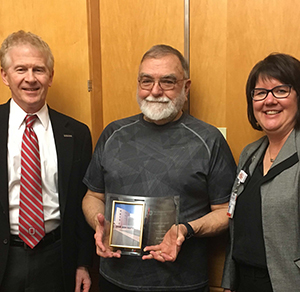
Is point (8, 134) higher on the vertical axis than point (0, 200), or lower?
higher

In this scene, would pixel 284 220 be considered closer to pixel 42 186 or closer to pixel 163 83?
pixel 163 83

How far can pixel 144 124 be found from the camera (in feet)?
6.05

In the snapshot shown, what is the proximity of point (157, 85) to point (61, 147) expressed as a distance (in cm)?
62

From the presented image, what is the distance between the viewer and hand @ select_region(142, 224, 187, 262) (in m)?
1.44

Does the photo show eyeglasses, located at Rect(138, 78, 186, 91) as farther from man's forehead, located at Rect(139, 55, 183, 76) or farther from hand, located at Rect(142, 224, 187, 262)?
hand, located at Rect(142, 224, 187, 262)

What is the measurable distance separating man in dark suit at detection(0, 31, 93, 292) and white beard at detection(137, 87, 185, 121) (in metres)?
0.46

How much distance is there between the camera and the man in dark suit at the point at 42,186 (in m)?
1.68

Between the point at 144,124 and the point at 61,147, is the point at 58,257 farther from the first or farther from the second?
the point at 144,124

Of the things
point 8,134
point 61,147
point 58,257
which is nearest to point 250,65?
point 61,147

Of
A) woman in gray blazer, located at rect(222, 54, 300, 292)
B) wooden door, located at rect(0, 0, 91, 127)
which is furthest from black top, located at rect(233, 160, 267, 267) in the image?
wooden door, located at rect(0, 0, 91, 127)

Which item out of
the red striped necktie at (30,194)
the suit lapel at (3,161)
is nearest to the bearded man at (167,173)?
the red striped necktie at (30,194)

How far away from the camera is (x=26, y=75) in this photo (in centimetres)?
178

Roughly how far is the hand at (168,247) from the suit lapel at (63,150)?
579mm

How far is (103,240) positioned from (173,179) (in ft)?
1.43
